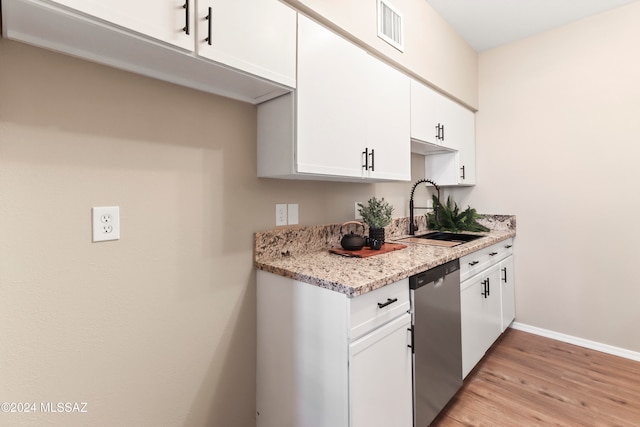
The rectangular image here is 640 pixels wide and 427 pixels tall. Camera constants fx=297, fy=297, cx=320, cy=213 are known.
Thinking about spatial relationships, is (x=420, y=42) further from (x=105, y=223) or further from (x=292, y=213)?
(x=105, y=223)

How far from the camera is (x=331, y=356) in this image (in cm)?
113

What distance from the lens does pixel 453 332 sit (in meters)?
1.65

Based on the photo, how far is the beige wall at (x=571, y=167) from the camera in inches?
88.0

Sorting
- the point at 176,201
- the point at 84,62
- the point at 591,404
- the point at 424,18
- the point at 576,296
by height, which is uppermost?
the point at 424,18

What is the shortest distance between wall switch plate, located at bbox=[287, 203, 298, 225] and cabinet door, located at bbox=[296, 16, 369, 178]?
1.15 ft

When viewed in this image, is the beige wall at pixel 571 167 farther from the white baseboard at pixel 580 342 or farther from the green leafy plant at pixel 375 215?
the green leafy plant at pixel 375 215

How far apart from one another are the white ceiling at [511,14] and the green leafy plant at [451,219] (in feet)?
4.84

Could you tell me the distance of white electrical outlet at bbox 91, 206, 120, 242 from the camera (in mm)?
1021

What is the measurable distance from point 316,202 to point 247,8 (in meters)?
1.01

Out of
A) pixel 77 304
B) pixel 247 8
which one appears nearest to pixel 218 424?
pixel 77 304

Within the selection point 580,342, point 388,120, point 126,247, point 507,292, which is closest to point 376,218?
point 388,120

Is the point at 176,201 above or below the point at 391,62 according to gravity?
below

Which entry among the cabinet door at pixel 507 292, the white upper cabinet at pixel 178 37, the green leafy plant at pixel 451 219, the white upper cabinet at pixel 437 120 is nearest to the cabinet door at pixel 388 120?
the white upper cabinet at pixel 437 120

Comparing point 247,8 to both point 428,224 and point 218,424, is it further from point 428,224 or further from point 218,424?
point 428,224
